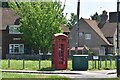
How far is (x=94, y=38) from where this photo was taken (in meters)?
71.1

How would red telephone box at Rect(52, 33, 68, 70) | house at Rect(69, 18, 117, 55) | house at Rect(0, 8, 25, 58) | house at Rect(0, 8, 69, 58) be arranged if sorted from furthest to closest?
house at Rect(69, 18, 117, 55)
house at Rect(0, 8, 25, 58)
house at Rect(0, 8, 69, 58)
red telephone box at Rect(52, 33, 68, 70)

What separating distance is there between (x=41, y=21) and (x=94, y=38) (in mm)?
22747

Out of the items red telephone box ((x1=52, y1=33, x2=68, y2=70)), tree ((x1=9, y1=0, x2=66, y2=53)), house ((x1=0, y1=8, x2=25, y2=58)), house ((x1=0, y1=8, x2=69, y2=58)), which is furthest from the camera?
house ((x1=0, y1=8, x2=25, y2=58))

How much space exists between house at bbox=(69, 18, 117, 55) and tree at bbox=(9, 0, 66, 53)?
18848mm

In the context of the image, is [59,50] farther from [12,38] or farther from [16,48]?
[12,38]

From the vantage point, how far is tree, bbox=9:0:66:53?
165ft

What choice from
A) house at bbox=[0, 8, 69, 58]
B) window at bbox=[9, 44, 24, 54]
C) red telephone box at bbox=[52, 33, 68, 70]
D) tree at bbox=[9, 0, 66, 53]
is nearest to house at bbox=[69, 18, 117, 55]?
house at bbox=[0, 8, 69, 58]

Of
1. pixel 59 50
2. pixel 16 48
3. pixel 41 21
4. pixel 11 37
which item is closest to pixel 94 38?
pixel 16 48

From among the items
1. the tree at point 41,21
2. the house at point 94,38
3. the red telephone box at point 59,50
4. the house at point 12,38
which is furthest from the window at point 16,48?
the red telephone box at point 59,50

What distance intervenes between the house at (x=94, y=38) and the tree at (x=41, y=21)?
1885 cm

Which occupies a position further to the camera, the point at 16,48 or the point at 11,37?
the point at 11,37

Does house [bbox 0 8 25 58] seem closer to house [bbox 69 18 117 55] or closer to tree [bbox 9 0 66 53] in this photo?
tree [bbox 9 0 66 53]

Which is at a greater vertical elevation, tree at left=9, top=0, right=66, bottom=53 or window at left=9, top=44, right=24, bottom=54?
tree at left=9, top=0, right=66, bottom=53

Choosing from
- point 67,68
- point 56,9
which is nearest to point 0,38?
point 56,9
